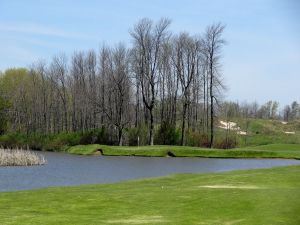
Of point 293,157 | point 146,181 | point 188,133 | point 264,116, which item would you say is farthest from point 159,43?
point 264,116

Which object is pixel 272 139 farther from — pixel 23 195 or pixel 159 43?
pixel 23 195

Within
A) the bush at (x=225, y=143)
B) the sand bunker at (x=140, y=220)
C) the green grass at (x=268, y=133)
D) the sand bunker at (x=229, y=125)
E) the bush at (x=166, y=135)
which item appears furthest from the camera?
the sand bunker at (x=229, y=125)

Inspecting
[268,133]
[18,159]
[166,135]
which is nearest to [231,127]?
[268,133]

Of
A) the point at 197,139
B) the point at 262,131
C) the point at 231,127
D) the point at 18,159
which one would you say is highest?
the point at 231,127

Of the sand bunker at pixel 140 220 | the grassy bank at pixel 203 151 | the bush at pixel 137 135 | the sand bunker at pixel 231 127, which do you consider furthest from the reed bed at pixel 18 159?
the sand bunker at pixel 231 127

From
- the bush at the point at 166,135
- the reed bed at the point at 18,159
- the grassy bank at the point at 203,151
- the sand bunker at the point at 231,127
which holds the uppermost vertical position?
the sand bunker at the point at 231,127

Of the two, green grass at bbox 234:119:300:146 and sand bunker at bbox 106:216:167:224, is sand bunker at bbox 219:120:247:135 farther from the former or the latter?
sand bunker at bbox 106:216:167:224

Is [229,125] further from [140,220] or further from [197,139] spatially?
[140,220]

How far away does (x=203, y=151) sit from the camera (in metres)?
64.7

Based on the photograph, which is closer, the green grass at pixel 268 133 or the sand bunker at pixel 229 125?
the green grass at pixel 268 133

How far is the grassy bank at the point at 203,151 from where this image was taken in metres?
60.3

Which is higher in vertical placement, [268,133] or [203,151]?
[268,133]

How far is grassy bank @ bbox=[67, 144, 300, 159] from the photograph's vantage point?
60312 millimetres

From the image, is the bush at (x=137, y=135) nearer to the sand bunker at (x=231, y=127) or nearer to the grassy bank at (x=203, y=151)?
the grassy bank at (x=203, y=151)
